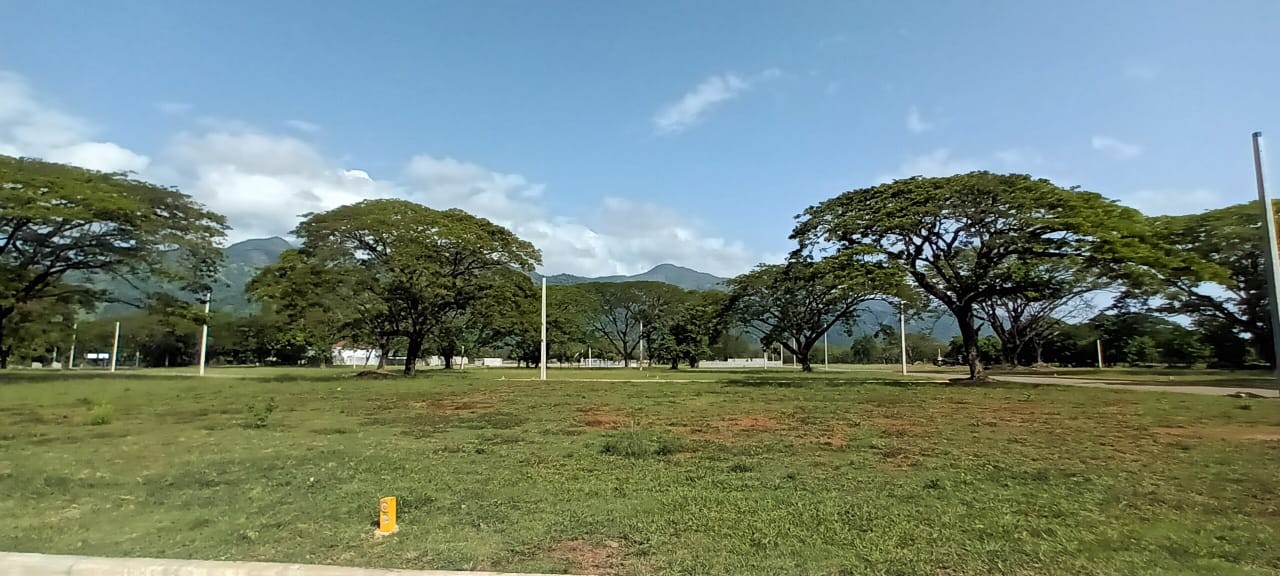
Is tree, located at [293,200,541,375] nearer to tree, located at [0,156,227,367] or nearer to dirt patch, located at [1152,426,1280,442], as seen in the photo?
tree, located at [0,156,227,367]

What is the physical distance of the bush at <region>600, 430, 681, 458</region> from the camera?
29.2ft

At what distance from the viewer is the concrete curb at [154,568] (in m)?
4.34

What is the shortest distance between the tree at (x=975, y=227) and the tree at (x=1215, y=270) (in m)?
1.64

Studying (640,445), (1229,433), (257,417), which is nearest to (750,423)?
(640,445)

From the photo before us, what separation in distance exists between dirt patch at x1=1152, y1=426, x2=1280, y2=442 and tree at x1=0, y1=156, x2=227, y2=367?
3072cm

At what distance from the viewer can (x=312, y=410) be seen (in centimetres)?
1574

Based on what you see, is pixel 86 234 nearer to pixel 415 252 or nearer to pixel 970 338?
pixel 415 252

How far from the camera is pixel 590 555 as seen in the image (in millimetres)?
4707

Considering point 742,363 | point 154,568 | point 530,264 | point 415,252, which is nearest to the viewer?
point 154,568

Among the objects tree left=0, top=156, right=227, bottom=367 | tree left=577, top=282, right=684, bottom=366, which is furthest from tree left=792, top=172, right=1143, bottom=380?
tree left=577, top=282, right=684, bottom=366

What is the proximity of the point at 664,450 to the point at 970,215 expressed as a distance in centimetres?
1713

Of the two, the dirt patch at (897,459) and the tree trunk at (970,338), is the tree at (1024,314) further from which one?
the dirt patch at (897,459)

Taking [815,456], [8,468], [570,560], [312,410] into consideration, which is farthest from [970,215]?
[8,468]

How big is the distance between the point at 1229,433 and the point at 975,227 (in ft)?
43.3
